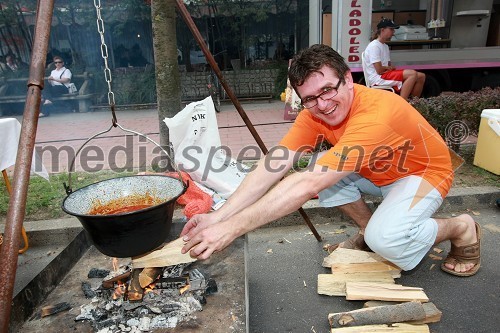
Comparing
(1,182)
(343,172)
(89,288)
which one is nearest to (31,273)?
(89,288)

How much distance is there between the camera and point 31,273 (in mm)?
2988

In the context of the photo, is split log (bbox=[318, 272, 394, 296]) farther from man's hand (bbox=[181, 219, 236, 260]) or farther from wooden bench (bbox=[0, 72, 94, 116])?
wooden bench (bbox=[0, 72, 94, 116])

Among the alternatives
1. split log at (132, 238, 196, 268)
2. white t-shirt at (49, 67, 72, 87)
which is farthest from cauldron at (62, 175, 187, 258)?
white t-shirt at (49, 67, 72, 87)

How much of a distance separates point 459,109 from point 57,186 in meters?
5.04

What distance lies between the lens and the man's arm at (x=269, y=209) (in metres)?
1.86

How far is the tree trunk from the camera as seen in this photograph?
396 centimetres

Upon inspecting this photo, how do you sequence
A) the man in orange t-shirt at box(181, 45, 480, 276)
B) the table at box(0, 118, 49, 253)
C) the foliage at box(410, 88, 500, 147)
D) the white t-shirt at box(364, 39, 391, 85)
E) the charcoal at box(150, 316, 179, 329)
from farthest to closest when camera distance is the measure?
the white t-shirt at box(364, 39, 391, 85) < the foliage at box(410, 88, 500, 147) < the table at box(0, 118, 49, 253) < the man in orange t-shirt at box(181, 45, 480, 276) < the charcoal at box(150, 316, 179, 329)

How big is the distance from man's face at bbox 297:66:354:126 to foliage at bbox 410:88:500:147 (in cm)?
290

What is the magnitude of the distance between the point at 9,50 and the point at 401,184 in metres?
14.9

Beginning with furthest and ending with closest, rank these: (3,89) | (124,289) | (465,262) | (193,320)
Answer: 1. (3,89)
2. (465,262)
3. (124,289)
4. (193,320)

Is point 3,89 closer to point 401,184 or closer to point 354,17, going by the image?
point 354,17

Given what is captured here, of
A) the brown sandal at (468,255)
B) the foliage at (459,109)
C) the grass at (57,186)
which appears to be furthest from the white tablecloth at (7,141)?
the foliage at (459,109)

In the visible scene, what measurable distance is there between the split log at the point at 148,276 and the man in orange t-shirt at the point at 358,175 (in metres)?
0.32

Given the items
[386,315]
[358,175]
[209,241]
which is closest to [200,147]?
[358,175]
